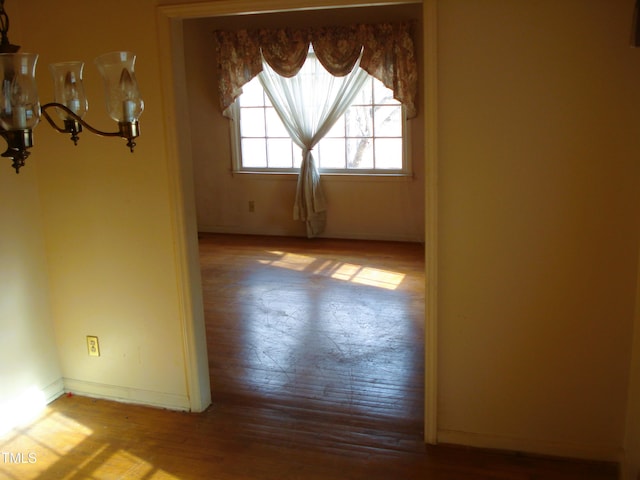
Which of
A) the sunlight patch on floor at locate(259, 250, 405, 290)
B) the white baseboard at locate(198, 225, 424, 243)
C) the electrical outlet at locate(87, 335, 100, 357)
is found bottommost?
the sunlight patch on floor at locate(259, 250, 405, 290)

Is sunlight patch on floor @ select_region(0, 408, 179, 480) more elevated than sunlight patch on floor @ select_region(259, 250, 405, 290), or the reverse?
sunlight patch on floor @ select_region(259, 250, 405, 290)

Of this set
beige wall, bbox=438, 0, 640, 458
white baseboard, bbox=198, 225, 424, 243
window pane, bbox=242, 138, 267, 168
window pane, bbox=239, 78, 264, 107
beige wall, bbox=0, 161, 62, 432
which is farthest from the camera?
window pane, bbox=242, 138, 267, 168

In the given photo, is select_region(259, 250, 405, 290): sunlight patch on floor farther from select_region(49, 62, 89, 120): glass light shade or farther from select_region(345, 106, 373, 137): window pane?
select_region(49, 62, 89, 120): glass light shade

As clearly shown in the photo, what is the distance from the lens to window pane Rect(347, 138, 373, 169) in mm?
7277

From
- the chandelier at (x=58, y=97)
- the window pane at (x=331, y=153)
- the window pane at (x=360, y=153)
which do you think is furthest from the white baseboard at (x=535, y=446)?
the window pane at (x=331, y=153)

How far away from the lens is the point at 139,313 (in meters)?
3.62

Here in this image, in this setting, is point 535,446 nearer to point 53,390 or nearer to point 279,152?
point 53,390

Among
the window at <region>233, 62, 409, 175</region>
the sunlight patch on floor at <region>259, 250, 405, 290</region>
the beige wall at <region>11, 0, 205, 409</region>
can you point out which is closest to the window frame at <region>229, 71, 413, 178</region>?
the window at <region>233, 62, 409, 175</region>

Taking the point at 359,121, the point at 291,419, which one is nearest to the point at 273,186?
the point at 359,121

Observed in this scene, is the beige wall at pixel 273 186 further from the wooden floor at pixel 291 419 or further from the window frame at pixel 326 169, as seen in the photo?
the wooden floor at pixel 291 419

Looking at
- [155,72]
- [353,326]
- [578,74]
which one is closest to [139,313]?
[155,72]

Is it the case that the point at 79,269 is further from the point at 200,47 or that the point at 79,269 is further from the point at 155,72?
the point at 200,47

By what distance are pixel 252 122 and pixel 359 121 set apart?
50.6 inches

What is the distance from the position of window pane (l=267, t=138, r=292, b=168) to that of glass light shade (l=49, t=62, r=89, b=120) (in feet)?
18.7
